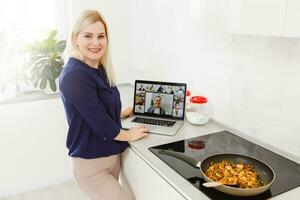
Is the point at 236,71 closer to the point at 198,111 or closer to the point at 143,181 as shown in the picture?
the point at 198,111

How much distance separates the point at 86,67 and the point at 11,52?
1.24m

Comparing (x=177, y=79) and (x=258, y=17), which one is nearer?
(x=258, y=17)

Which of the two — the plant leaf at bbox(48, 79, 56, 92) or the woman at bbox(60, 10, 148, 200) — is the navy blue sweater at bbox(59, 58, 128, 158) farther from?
the plant leaf at bbox(48, 79, 56, 92)

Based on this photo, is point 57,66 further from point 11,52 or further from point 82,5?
point 82,5

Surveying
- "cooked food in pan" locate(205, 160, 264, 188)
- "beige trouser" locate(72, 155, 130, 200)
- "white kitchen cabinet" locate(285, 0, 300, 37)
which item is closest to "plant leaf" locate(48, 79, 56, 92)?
"beige trouser" locate(72, 155, 130, 200)

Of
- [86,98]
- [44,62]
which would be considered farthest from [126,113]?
[44,62]

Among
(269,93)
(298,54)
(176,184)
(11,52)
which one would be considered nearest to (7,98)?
(11,52)

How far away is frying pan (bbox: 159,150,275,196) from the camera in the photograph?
107 centimetres

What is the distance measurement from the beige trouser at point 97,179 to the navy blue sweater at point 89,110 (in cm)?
5

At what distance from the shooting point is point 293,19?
1.01 m

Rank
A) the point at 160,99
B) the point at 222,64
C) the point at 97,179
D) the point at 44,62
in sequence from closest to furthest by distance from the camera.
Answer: the point at 97,179 → the point at 222,64 → the point at 160,99 → the point at 44,62

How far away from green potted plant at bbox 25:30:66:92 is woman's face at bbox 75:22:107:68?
3.28 feet

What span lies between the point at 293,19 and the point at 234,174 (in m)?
0.61

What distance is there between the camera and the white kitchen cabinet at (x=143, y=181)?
4.13ft
